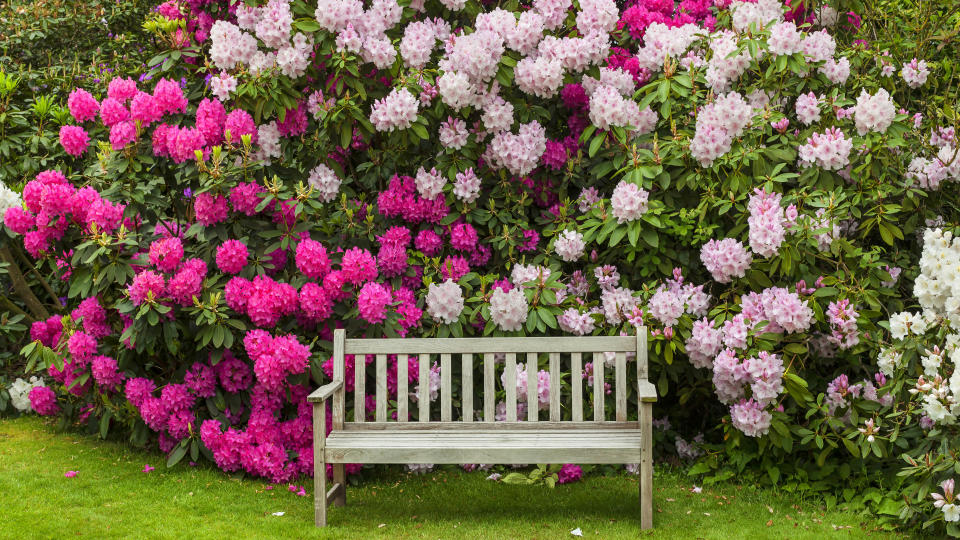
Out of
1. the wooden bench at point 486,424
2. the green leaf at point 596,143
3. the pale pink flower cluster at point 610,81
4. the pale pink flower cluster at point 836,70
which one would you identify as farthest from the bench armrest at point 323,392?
the pale pink flower cluster at point 836,70

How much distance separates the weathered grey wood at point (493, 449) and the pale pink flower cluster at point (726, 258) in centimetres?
96

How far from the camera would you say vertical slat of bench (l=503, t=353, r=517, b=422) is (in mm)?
4445

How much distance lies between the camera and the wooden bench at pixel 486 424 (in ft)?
13.1

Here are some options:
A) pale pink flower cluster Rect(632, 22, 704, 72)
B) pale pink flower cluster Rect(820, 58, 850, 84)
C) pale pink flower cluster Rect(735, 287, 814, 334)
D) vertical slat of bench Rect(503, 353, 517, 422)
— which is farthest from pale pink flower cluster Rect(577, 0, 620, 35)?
vertical slat of bench Rect(503, 353, 517, 422)

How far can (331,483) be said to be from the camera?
4.80 metres

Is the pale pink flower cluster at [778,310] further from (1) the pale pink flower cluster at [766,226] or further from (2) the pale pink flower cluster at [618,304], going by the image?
(2) the pale pink flower cluster at [618,304]

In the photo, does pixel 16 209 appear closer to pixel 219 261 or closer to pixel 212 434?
pixel 219 261

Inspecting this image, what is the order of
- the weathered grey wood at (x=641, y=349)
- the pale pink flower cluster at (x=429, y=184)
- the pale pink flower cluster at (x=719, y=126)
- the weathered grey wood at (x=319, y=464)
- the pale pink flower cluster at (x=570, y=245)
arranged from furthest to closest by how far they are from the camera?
the pale pink flower cluster at (x=429, y=184), the pale pink flower cluster at (x=570, y=245), the pale pink flower cluster at (x=719, y=126), the weathered grey wood at (x=641, y=349), the weathered grey wood at (x=319, y=464)

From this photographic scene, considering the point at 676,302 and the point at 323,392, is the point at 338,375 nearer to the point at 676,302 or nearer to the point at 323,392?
the point at 323,392

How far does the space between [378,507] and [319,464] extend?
0.56 m

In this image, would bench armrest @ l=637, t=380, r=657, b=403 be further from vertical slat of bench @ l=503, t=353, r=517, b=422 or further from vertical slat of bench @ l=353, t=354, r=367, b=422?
vertical slat of bench @ l=353, t=354, r=367, b=422

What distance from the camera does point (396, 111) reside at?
4859mm

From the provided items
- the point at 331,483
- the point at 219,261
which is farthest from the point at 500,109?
the point at 331,483

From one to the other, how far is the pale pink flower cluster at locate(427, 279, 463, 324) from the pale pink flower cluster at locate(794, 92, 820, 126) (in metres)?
1.96
